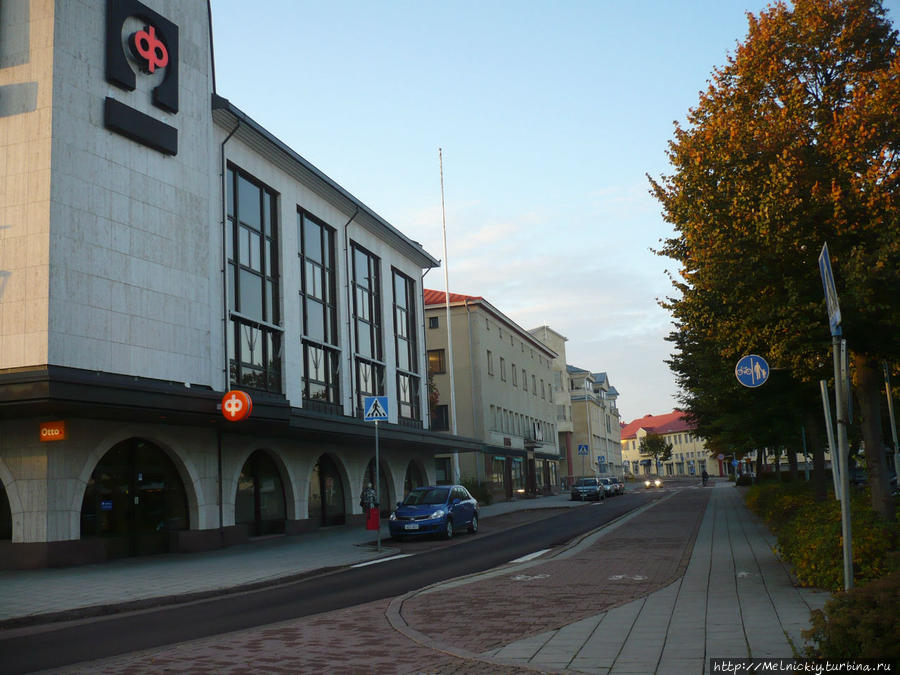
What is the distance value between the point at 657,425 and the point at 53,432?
159m

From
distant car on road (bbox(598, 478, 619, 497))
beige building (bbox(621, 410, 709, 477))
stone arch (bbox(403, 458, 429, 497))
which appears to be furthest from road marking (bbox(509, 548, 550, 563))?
beige building (bbox(621, 410, 709, 477))

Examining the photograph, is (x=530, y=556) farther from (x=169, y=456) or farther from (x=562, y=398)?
(x=562, y=398)

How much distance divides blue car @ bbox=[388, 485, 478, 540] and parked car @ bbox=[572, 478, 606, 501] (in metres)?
26.9

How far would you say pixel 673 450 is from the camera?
159750 mm

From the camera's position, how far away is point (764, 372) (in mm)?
12766

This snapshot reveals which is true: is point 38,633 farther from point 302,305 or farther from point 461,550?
point 302,305

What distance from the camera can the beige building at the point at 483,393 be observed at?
54656 mm

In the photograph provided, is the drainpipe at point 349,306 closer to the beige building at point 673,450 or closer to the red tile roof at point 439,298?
the red tile roof at point 439,298

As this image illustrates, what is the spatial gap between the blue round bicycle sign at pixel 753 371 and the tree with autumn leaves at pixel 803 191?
1159 mm

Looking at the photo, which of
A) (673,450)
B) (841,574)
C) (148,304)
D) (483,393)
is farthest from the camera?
(673,450)

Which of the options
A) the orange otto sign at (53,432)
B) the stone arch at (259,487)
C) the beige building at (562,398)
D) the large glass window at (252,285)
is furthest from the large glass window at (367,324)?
the beige building at (562,398)

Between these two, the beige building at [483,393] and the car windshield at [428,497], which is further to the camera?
the beige building at [483,393]

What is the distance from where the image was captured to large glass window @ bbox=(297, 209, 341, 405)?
99.1ft

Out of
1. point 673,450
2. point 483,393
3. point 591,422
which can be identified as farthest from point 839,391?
point 673,450
